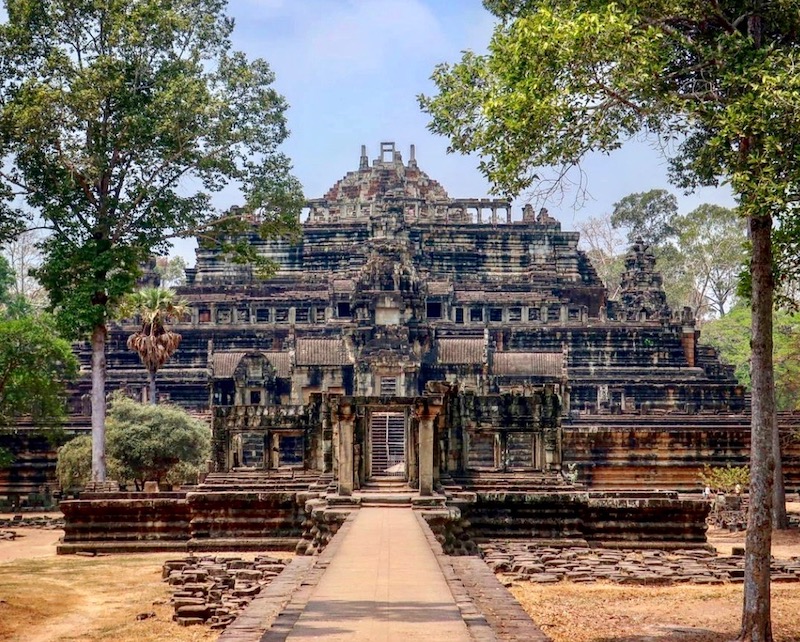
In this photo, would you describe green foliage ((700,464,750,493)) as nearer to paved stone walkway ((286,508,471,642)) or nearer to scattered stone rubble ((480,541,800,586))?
scattered stone rubble ((480,541,800,586))

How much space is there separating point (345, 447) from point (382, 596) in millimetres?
9494

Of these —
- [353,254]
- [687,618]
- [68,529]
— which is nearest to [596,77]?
[687,618]

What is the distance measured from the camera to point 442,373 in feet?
145

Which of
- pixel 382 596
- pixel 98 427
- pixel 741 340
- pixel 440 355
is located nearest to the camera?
pixel 382 596

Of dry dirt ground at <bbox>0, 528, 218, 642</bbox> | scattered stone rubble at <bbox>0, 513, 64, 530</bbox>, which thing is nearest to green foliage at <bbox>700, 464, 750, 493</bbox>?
dry dirt ground at <bbox>0, 528, 218, 642</bbox>

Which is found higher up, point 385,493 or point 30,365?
point 30,365

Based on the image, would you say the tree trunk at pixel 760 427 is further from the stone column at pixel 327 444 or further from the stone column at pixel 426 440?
the stone column at pixel 327 444

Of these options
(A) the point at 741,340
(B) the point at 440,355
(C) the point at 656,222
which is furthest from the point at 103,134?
(C) the point at 656,222

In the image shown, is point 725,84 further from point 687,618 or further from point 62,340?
point 62,340

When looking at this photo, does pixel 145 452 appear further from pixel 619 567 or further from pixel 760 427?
pixel 760 427

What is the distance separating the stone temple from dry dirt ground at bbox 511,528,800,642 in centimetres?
479

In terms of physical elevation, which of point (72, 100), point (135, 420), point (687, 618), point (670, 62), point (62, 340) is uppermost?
point (72, 100)

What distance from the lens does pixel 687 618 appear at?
587 inches

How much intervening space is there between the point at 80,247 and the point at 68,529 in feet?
24.6
